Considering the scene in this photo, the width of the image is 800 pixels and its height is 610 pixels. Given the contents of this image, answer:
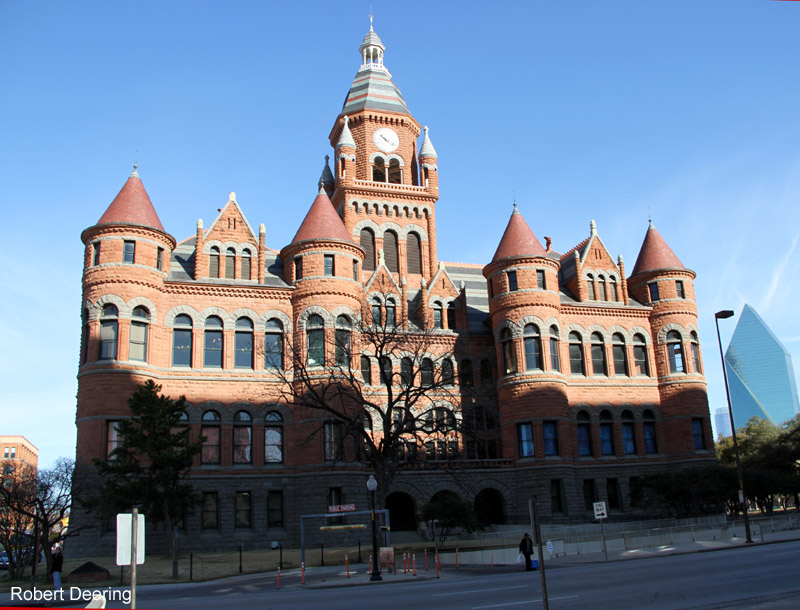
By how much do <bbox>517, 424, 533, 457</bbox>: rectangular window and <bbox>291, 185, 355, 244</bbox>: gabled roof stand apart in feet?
50.6

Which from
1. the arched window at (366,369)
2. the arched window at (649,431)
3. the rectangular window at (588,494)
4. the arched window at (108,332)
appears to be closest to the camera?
the arched window at (108,332)

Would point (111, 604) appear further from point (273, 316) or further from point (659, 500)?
point (659, 500)

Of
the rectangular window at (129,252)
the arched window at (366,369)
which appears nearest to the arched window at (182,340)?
the rectangular window at (129,252)

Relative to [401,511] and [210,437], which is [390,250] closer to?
[401,511]

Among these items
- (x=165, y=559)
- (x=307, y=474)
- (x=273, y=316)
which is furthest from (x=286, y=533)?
(x=273, y=316)

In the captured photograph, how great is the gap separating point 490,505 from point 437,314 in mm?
12775

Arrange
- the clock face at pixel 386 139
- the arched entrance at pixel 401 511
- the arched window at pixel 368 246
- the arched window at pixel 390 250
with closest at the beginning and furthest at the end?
the arched entrance at pixel 401 511, the arched window at pixel 368 246, the arched window at pixel 390 250, the clock face at pixel 386 139

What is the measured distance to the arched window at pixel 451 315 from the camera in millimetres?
49156

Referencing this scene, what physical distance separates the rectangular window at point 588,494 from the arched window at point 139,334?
27471 millimetres

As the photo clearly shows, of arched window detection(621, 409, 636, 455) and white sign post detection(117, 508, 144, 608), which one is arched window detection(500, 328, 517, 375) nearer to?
arched window detection(621, 409, 636, 455)

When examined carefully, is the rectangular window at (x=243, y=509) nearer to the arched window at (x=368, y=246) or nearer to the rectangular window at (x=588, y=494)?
the arched window at (x=368, y=246)

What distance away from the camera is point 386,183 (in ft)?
183

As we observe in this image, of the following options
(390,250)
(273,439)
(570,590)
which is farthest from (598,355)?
(570,590)

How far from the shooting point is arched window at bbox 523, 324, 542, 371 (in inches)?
1779
